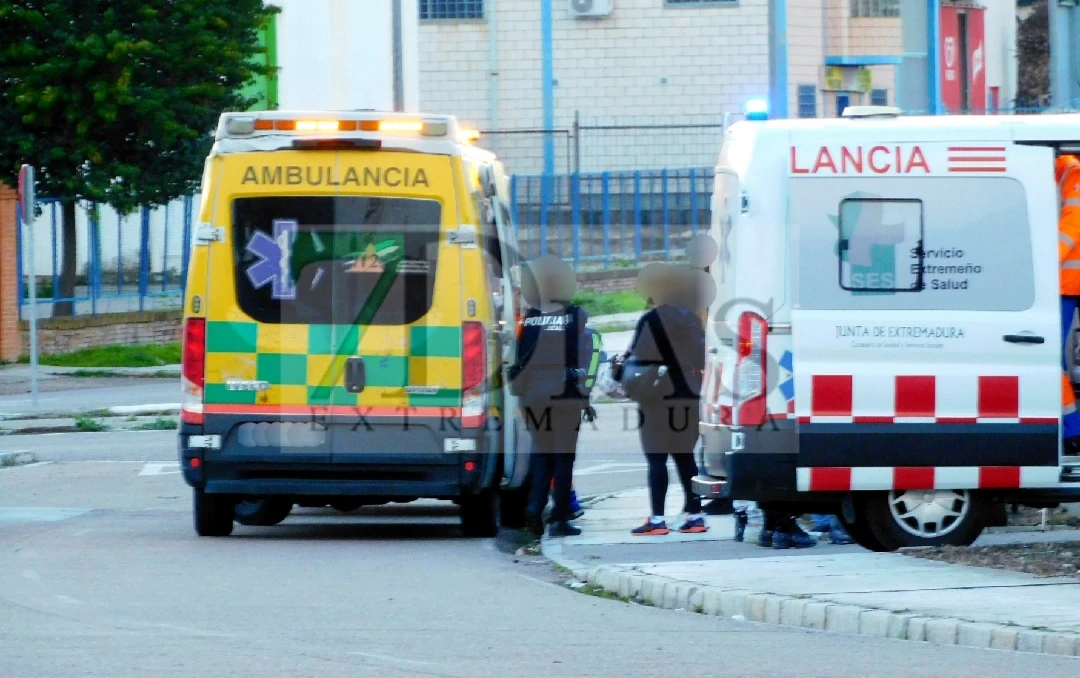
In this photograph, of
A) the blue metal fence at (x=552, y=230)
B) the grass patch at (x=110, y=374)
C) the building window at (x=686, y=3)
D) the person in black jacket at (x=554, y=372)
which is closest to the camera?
the person in black jacket at (x=554, y=372)

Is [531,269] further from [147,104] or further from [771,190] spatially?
[147,104]

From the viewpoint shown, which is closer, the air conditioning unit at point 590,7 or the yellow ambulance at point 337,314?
the yellow ambulance at point 337,314

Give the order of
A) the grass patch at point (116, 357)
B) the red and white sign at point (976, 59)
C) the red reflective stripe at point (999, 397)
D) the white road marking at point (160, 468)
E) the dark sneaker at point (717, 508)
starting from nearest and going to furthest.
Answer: the red reflective stripe at point (999, 397) < the dark sneaker at point (717, 508) < the white road marking at point (160, 468) < the grass patch at point (116, 357) < the red and white sign at point (976, 59)

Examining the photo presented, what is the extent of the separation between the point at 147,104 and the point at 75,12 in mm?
1896

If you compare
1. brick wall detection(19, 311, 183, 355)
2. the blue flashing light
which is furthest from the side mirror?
brick wall detection(19, 311, 183, 355)

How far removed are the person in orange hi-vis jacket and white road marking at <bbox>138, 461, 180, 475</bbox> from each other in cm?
872

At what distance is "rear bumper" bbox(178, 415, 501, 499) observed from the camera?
1120 cm

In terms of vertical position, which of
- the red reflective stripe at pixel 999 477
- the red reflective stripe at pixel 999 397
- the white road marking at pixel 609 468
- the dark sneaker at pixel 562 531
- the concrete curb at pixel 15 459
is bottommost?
the white road marking at pixel 609 468

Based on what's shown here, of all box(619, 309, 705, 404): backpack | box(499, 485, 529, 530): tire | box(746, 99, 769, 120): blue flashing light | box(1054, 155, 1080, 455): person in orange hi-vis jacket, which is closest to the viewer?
box(1054, 155, 1080, 455): person in orange hi-vis jacket

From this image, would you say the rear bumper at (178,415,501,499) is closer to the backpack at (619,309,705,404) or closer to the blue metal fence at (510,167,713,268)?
the backpack at (619,309,705,404)

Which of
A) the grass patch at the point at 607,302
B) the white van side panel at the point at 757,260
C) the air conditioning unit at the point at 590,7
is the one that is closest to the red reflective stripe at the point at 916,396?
the white van side panel at the point at 757,260

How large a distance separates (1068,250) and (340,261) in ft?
14.2

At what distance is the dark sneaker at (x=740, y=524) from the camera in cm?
1111

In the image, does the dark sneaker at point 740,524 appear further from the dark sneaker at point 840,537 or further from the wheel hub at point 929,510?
the wheel hub at point 929,510
